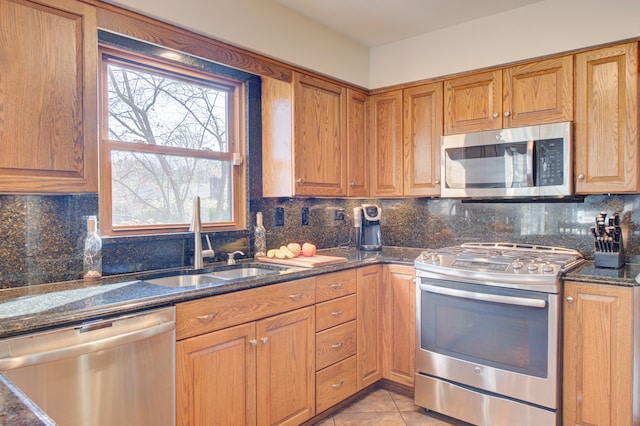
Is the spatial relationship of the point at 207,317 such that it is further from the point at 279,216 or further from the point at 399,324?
the point at 399,324

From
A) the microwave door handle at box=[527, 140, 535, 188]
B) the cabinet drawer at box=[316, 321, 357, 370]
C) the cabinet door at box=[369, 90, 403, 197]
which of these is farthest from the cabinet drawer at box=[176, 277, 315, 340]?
the microwave door handle at box=[527, 140, 535, 188]

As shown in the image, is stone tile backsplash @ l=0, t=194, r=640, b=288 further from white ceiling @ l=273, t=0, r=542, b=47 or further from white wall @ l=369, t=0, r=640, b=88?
white ceiling @ l=273, t=0, r=542, b=47

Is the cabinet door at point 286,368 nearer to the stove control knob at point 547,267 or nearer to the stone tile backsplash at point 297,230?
the stone tile backsplash at point 297,230

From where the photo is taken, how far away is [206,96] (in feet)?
8.36

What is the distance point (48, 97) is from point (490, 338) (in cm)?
239

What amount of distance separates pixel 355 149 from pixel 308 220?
0.64 m

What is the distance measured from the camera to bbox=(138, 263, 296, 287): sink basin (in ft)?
6.91

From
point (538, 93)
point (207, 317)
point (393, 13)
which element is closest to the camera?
point (207, 317)

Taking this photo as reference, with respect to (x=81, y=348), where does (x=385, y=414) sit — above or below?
below

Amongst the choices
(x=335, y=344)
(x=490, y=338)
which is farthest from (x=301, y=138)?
(x=490, y=338)

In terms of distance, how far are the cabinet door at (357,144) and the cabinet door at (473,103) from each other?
638 millimetres

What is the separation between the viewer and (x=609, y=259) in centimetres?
222

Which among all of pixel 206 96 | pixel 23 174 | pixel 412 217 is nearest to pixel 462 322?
pixel 412 217

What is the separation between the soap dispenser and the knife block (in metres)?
2.57
